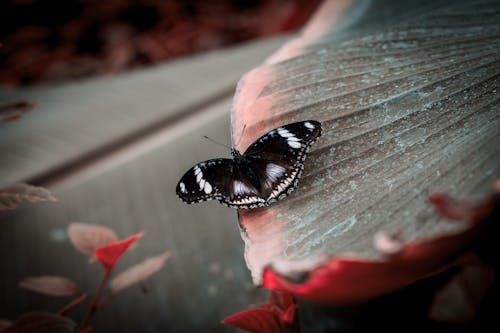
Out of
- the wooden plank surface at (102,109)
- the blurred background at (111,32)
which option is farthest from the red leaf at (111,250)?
the blurred background at (111,32)

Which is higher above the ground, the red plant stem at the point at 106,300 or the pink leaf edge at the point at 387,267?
the pink leaf edge at the point at 387,267

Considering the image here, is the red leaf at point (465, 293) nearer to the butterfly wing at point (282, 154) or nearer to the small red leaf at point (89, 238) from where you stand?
the butterfly wing at point (282, 154)

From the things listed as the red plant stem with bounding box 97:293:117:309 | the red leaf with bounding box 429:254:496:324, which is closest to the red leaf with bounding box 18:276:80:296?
the red plant stem with bounding box 97:293:117:309

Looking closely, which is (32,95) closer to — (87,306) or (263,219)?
(87,306)

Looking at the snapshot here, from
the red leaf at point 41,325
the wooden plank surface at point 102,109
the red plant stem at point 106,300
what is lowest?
the red plant stem at point 106,300

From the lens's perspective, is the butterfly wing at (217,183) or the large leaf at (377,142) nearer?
the large leaf at (377,142)

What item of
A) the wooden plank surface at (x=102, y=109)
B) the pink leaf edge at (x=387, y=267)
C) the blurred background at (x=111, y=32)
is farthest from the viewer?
the blurred background at (x=111, y=32)

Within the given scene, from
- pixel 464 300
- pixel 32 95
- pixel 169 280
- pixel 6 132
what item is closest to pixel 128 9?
pixel 32 95

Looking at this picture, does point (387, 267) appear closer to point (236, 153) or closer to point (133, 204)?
point (236, 153)

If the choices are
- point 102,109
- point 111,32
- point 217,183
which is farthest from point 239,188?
point 111,32

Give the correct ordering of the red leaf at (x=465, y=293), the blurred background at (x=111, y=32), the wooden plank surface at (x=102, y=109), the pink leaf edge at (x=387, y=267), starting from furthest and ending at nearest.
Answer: the blurred background at (x=111, y=32)
the wooden plank surface at (x=102, y=109)
the red leaf at (x=465, y=293)
the pink leaf edge at (x=387, y=267)
